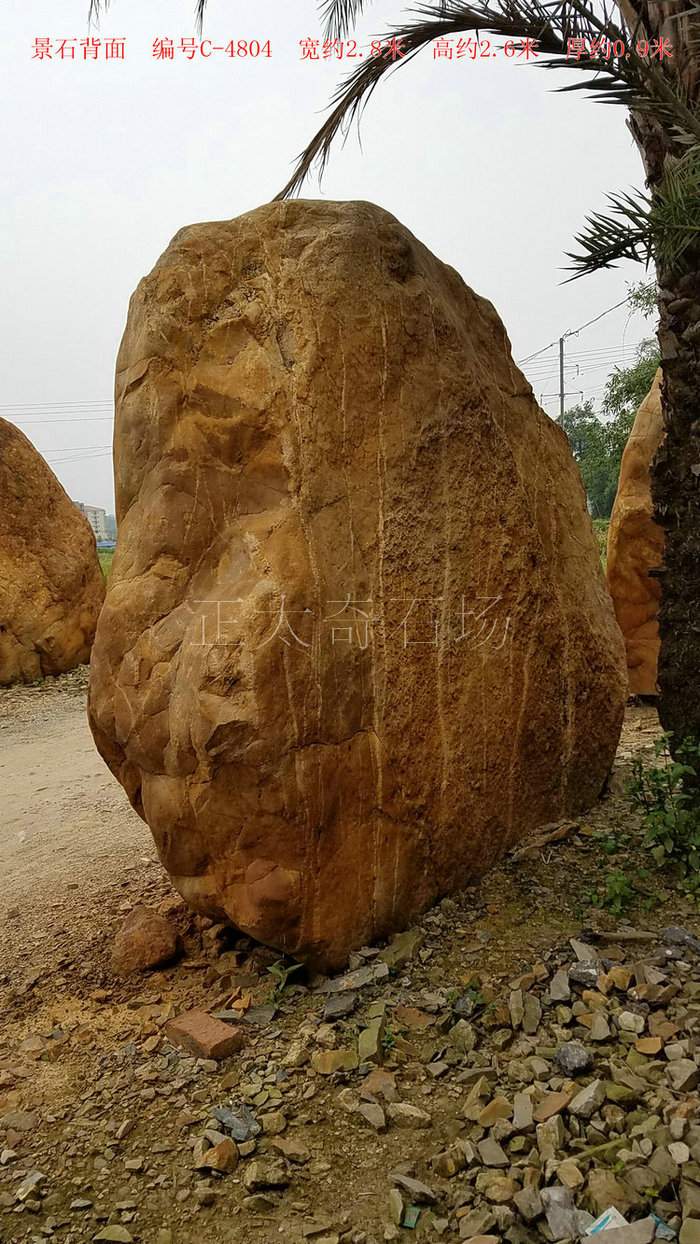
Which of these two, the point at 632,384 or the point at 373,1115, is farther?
the point at 632,384

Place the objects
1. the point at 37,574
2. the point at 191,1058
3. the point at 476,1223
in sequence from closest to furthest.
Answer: the point at 476,1223 → the point at 191,1058 → the point at 37,574

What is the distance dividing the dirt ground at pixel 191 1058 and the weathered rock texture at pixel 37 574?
4021 mm

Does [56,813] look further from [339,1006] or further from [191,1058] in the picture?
[339,1006]

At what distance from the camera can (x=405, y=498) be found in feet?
8.80

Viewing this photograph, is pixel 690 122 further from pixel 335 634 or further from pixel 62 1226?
pixel 62 1226

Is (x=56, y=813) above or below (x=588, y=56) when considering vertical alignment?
below

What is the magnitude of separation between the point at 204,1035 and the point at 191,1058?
6cm

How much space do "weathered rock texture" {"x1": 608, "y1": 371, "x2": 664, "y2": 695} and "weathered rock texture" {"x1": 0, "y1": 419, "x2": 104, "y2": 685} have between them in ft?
15.5

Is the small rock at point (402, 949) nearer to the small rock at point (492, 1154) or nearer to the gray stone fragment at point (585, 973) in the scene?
the gray stone fragment at point (585, 973)

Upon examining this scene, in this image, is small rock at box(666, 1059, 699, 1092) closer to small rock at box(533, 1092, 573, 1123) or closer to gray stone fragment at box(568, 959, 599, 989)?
small rock at box(533, 1092, 573, 1123)

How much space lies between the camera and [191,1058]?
7.44 ft

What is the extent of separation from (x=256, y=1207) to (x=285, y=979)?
2.44 ft

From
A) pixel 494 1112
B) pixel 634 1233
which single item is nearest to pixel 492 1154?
pixel 494 1112

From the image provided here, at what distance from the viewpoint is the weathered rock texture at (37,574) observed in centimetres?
749
